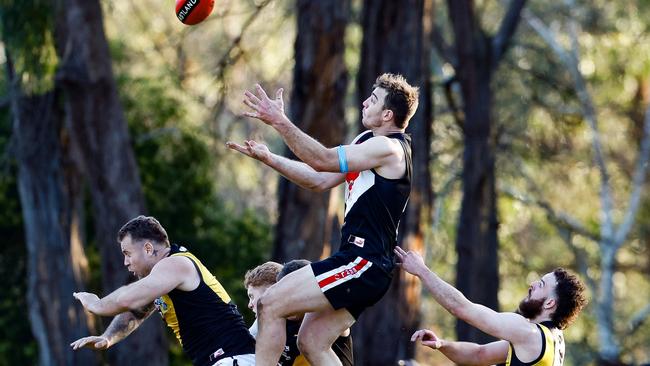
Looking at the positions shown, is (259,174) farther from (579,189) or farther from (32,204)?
(32,204)

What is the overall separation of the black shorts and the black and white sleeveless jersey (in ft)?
0.18

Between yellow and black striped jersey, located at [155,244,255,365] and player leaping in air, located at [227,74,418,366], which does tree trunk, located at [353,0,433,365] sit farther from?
player leaping in air, located at [227,74,418,366]

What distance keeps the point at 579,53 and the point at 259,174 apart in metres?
11.0

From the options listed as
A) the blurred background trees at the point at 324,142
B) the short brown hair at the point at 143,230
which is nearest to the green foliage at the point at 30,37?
the blurred background trees at the point at 324,142

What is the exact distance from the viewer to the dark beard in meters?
7.82

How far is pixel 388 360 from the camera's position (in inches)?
609

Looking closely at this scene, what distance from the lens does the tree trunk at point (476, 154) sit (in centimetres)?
2061

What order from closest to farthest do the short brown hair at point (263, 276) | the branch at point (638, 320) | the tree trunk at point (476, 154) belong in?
the short brown hair at point (263, 276)
the tree trunk at point (476, 154)
the branch at point (638, 320)

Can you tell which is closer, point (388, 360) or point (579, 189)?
point (388, 360)

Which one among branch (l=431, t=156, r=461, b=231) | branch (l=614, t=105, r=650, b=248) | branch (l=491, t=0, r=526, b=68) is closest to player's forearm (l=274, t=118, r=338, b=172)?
branch (l=491, t=0, r=526, b=68)

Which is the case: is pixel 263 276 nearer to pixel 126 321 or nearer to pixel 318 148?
pixel 126 321

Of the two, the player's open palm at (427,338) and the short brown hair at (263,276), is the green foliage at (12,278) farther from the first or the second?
the player's open palm at (427,338)

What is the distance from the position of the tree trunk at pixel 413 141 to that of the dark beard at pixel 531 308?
290 inches

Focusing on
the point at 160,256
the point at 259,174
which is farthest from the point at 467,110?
the point at 259,174
